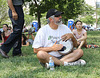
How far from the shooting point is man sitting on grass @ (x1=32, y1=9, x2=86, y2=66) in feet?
12.3

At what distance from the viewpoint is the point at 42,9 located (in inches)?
852

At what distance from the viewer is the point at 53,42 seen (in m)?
3.88

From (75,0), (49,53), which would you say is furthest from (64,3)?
(49,53)

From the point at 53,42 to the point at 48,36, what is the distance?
0.55 ft

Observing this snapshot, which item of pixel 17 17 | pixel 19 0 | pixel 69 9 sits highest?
pixel 19 0

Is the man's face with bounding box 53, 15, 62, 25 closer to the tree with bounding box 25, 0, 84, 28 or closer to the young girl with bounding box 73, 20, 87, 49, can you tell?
the young girl with bounding box 73, 20, 87, 49

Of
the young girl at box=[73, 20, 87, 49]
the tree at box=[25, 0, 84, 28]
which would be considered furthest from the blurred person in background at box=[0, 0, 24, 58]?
the tree at box=[25, 0, 84, 28]

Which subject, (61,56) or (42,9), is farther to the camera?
(42,9)

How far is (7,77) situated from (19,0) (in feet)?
8.84

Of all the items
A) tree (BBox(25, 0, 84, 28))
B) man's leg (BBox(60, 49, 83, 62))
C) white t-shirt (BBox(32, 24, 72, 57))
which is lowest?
tree (BBox(25, 0, 84, 28))

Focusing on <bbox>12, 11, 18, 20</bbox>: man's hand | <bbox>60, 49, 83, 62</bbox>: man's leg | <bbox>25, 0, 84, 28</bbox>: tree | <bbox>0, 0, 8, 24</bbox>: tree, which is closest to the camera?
<bbox>60, 49, 83, 62</bbox>: man's leg

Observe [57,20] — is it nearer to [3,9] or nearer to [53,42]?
[53,42]

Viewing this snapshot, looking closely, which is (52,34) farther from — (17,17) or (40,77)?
(17,17)

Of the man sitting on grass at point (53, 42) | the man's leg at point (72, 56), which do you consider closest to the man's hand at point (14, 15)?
the man sitting on grass at point (53, 42)
